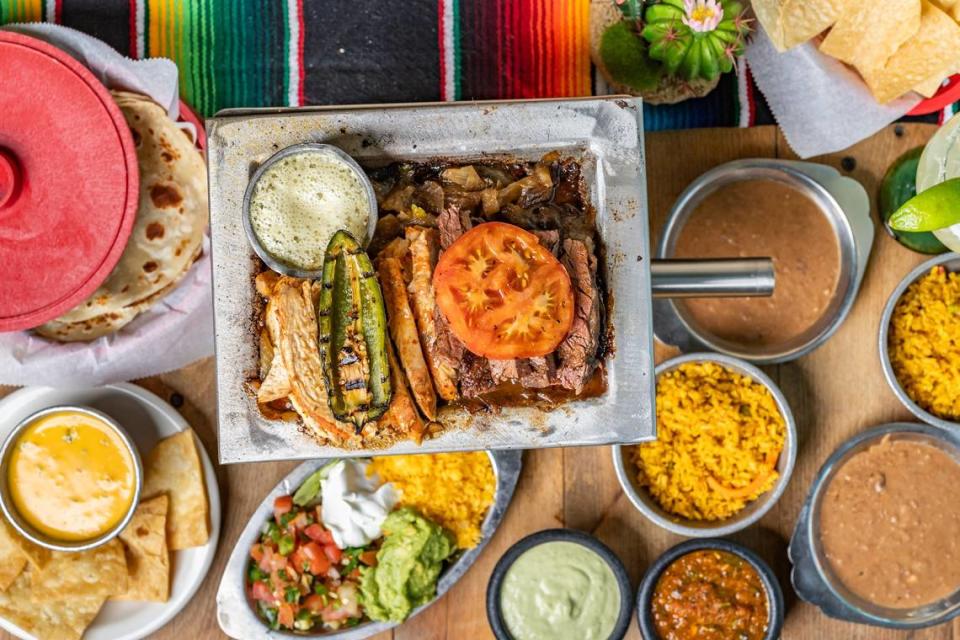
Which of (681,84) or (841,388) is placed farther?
(841,388)

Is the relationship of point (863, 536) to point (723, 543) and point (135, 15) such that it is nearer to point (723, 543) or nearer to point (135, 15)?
point (723, 543)

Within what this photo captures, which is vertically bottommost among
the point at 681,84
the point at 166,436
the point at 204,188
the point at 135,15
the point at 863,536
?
the point at 863,536

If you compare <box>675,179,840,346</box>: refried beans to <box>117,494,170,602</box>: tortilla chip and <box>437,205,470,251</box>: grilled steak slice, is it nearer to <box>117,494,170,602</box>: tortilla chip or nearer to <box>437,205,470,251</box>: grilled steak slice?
<box>437,205,470,251</box>: grilled steak slice

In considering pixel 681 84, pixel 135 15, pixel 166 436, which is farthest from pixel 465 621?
pixel 135 15

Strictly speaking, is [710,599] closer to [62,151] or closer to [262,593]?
[262,593]

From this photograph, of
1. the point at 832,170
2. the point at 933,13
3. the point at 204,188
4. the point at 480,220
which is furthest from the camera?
the point at 832,170

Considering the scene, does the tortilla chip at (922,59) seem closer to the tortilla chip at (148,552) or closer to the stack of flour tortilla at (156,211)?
the stack of flour tortilla at (156,211)

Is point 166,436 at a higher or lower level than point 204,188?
lower
